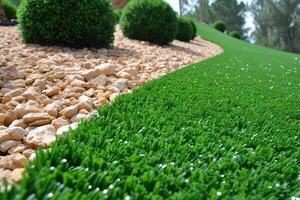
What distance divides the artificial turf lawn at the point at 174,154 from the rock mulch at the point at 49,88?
290 mm

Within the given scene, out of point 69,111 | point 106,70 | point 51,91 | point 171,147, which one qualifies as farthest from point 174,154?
point 106,70

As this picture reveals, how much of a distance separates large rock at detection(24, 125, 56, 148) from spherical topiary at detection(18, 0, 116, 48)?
404 centimetres

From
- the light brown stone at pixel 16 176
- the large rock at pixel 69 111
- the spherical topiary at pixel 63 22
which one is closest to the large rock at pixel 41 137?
the large rock at pixel 69 111

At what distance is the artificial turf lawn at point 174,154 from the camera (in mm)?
1655

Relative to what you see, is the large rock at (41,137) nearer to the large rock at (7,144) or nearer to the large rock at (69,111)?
the large rock at (7,144)

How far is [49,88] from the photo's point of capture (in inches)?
145

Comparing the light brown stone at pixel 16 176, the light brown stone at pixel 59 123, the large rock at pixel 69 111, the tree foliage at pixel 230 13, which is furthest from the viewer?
the tree foliage at pixel 230 13

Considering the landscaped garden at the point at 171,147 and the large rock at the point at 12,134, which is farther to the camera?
the large rock at the point at 12,134

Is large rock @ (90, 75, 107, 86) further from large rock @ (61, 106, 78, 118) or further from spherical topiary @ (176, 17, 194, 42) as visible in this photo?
spherical topiary @ (176, 17, 194, 42)

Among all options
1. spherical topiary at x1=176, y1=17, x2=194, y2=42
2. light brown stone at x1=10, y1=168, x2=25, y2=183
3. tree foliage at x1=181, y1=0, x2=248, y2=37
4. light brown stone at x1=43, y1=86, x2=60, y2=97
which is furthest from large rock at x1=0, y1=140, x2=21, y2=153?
tree foliage at x1=181, y1=0, x2=248, y2=37

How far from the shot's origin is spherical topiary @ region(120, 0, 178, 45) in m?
9.04

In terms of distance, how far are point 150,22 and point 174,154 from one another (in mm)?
7247

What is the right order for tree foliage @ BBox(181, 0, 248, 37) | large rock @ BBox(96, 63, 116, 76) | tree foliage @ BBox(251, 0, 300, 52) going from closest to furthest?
large rock @ BBox(96, 63, 116, 76), tree foliage @ BBox(251, 0, 300, 52), tree foliage @ BBox(181, 0, 248, 37)

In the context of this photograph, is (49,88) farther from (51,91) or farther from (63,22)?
(63,22)
